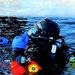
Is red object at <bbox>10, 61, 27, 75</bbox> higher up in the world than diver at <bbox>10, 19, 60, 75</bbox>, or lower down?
lower down

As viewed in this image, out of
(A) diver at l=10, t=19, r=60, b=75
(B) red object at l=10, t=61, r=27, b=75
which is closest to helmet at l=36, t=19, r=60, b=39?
(A) diver at l=10, t=19, r=60, b=75

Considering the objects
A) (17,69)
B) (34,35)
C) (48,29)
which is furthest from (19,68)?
(48,29)

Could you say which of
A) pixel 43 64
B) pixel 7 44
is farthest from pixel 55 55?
pixel 7 44

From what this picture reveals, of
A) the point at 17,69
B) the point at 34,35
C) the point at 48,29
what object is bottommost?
the point at 17,69

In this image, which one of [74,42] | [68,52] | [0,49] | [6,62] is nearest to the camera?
[68,52]

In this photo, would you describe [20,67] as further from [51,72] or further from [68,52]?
[68,52]

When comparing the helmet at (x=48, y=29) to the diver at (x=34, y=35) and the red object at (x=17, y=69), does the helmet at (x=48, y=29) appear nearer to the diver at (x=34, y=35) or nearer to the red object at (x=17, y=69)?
the diver at (x=34, y=35)

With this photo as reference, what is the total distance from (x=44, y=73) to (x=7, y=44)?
12.1 ft

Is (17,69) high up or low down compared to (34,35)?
down

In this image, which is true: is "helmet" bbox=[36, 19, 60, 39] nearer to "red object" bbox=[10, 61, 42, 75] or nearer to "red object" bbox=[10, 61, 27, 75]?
"red object" bbox=[10, 61, 42, 75]

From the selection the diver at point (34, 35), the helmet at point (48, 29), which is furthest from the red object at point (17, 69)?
the helmet at point (48, 29)

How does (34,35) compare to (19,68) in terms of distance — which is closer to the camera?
(19,68)

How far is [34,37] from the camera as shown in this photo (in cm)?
863

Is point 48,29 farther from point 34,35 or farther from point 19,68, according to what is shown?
point 19,68
